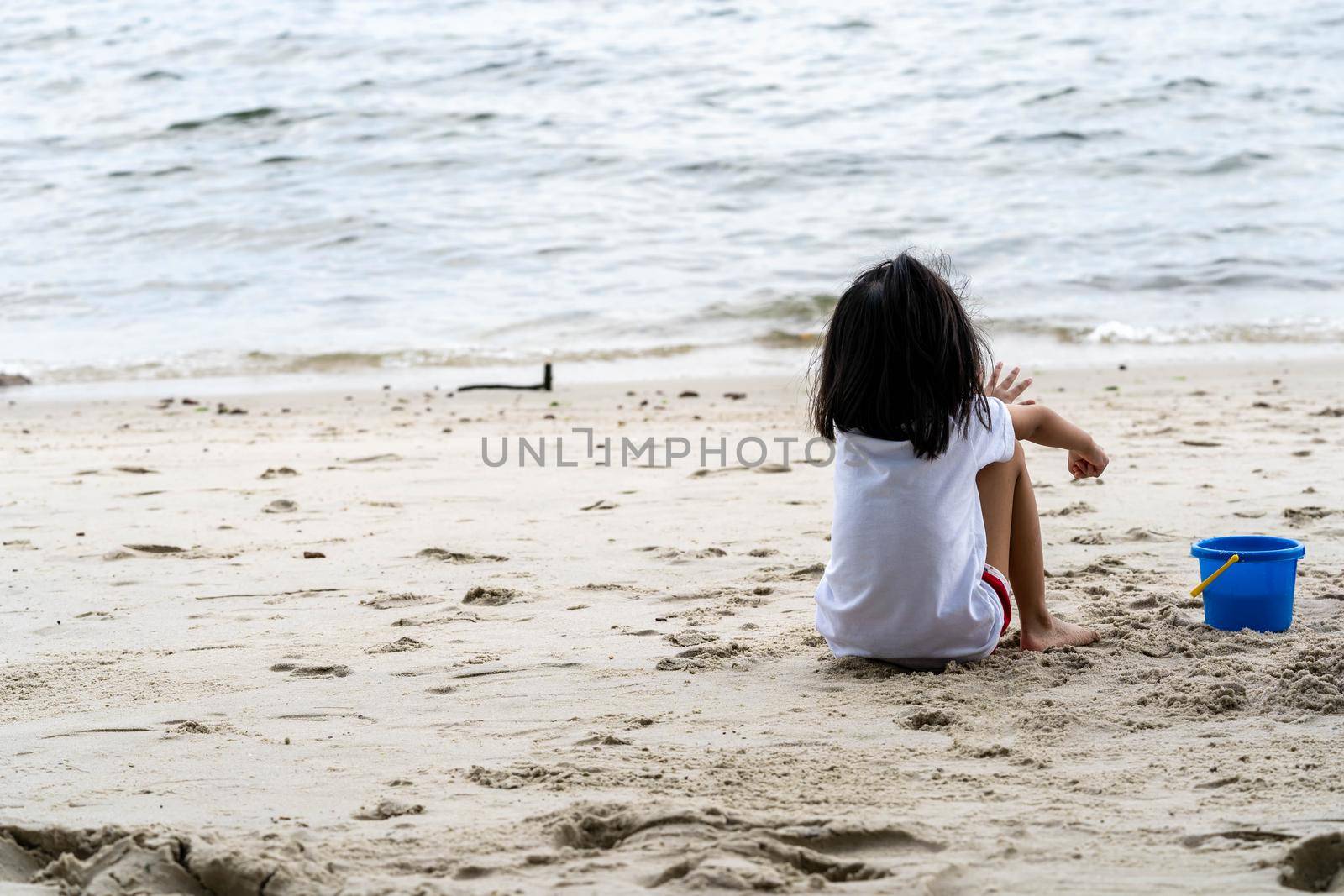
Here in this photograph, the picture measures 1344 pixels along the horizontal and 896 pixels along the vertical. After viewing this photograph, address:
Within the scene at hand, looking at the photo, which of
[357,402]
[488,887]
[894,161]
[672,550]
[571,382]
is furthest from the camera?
[894,161]

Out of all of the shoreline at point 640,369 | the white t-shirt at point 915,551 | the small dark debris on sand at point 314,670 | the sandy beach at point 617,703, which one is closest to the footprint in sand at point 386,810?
the sandy beach at point 617,703

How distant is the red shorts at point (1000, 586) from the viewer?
2.63 meters

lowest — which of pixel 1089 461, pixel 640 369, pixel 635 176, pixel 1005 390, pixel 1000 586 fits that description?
pixel 640 369

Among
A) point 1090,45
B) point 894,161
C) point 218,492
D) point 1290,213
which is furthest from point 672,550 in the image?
point 1090,45

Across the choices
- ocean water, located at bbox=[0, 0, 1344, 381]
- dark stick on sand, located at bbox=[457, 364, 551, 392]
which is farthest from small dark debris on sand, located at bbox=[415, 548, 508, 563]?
ocean water, located at bbox=[0, 0, 1344, 381]

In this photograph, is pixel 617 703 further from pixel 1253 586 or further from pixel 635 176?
pixel 635 176

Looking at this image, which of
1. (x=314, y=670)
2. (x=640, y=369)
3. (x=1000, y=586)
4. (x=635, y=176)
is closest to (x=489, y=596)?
(x=314, y=670)

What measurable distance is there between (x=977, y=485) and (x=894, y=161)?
13.1 meters

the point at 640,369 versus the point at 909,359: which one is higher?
the point at 909,359

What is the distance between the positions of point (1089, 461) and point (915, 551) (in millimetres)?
590

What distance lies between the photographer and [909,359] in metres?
2.52

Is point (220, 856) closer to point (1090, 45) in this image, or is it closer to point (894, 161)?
point (894, 161)

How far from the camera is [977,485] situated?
268 cm

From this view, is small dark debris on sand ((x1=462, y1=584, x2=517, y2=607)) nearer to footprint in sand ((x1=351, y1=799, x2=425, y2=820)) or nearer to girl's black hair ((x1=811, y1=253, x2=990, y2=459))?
girl's black hair ((x1=811, y1=253, x2=990, y2=459))
